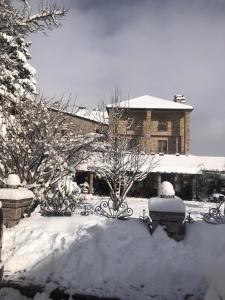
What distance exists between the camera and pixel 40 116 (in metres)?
11.7

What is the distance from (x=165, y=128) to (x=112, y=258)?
106 feet

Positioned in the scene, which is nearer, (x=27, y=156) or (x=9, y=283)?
(x=9, y=283)

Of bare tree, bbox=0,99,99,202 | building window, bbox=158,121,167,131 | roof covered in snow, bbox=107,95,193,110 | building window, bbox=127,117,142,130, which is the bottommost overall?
bare tree, bbox=0,99,99,202

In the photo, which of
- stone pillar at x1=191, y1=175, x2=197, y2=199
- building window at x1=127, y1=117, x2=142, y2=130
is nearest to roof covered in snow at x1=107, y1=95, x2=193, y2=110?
building window at x1=127, y1=117, x2=142, y2=130

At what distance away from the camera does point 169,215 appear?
6797 millimetres

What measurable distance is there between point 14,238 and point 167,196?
3.39 metres

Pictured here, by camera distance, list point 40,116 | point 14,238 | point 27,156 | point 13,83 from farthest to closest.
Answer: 1. point 13,83
2. point 40,116
3. point 27,156
4. point 14,238

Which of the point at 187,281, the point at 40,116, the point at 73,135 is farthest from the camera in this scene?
the point at 73,135

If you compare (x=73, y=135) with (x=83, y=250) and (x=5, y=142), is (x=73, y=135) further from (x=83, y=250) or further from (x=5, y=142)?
(x=83, y=250)

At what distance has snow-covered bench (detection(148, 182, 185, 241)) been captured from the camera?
6.70 m

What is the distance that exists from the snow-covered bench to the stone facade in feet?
97.7

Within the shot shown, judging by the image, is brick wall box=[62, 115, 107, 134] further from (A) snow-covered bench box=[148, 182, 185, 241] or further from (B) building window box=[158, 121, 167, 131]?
(B) building window box=[158, 121, 167, 131]

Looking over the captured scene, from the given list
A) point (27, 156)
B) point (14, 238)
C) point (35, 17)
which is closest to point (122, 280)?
point (14, 238)

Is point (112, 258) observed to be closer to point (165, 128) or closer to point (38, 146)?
point (38, 146)
